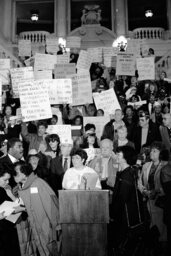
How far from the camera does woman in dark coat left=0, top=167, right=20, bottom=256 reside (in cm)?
310

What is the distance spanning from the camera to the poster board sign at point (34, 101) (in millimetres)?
5113

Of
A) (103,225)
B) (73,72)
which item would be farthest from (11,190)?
(73,72)

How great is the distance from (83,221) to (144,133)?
8.92 ft

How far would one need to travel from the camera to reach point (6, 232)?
3143 mm

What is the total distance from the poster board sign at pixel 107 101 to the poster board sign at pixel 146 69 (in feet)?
4.60

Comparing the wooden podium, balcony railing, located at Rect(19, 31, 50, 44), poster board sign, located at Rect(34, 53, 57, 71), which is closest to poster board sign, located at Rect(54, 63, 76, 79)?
poster board sign, located at Rect(34, 53, 57, 71)

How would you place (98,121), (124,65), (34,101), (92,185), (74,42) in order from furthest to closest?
1. (74,42)
2. (124,65)
3. (98,121)
4. (34,101)
5. (92,185)

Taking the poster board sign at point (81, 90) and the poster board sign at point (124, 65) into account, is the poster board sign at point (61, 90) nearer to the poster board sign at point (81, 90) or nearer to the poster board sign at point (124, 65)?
the poster board sign at point (81, 90)

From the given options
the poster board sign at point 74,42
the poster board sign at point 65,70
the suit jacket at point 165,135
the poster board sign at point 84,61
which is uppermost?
the poster board sign at point 74,42

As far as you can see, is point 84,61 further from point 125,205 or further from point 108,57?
point 125,205

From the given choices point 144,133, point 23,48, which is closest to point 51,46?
point 23,48

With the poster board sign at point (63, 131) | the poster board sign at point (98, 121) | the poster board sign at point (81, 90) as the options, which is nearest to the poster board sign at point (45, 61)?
the poster board sign at point (81, 90)

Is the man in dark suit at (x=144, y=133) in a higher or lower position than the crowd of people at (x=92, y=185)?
higher

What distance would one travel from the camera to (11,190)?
3355 millimetres
